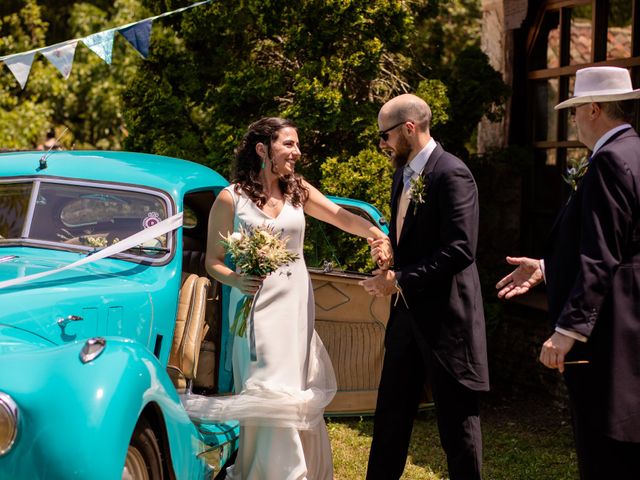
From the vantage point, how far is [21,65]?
6.75 m

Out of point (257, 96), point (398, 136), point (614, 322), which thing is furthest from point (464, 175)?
point (257, 96)

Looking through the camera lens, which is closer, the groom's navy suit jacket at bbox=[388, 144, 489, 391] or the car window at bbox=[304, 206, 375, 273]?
the groom's navy suit jacket at bbox=[388, 144, 489, 391]

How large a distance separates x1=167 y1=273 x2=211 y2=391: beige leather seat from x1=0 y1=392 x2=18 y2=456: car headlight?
1690mm

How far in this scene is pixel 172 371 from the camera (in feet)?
16.7

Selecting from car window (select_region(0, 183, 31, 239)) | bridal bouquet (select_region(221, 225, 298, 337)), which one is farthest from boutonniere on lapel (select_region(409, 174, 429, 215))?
car window (select_region(0, 183, 31, 239))

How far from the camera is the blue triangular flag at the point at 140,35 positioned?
7.02 meters

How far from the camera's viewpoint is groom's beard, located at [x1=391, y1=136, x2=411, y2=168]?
4.64 metres

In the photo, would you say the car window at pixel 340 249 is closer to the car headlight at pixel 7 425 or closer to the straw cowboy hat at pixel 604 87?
the straw cowboy hat at pixel 604 87

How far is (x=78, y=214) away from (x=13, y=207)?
34 cm

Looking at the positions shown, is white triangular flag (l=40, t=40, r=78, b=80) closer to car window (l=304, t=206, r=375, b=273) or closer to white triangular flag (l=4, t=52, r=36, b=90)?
white triangular flag (l=4, t=52, r=36, b=90)

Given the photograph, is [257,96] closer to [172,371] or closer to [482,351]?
[172,371]

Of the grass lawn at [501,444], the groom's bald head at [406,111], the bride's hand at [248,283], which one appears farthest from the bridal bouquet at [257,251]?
the grass lawn at [501,444]

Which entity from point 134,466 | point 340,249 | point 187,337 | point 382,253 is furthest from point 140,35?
point 134,466

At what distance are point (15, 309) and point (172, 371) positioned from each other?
1.23 m
